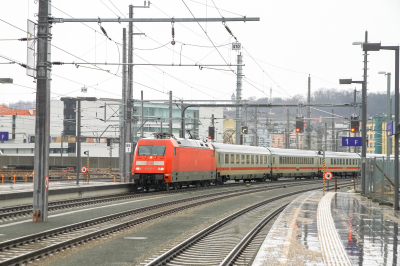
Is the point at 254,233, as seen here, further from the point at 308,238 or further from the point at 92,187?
the point at 92,187

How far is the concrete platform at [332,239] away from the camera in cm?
967

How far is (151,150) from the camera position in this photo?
29672 millimetres

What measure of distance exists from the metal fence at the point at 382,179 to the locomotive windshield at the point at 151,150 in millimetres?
11290

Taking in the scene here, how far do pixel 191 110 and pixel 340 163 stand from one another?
4167 cm

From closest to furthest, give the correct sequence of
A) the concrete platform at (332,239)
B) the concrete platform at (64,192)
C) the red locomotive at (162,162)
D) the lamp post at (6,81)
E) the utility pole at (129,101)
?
the concrete platform at (332,239) < the concrete platform at (64,192) < the red locomotive at (162,162) < the lamp post at (6,81) < the utility pole at (129,101)

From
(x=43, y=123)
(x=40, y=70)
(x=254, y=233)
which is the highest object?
(x=40, y=70)

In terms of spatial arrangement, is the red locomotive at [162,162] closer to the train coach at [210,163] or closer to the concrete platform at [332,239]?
the train coach at [210,163]

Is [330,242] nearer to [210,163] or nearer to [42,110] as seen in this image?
[42,110]

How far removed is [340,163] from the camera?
62062 mm

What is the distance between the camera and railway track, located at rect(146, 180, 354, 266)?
1008 cm

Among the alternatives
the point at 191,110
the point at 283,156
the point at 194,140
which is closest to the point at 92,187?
the point at 194,140

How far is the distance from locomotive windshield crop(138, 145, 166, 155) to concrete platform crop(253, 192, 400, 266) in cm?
1180

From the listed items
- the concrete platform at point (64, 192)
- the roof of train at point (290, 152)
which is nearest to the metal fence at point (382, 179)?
the concrete platform at point (64, 192)

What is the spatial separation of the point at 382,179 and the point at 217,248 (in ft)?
42.8
